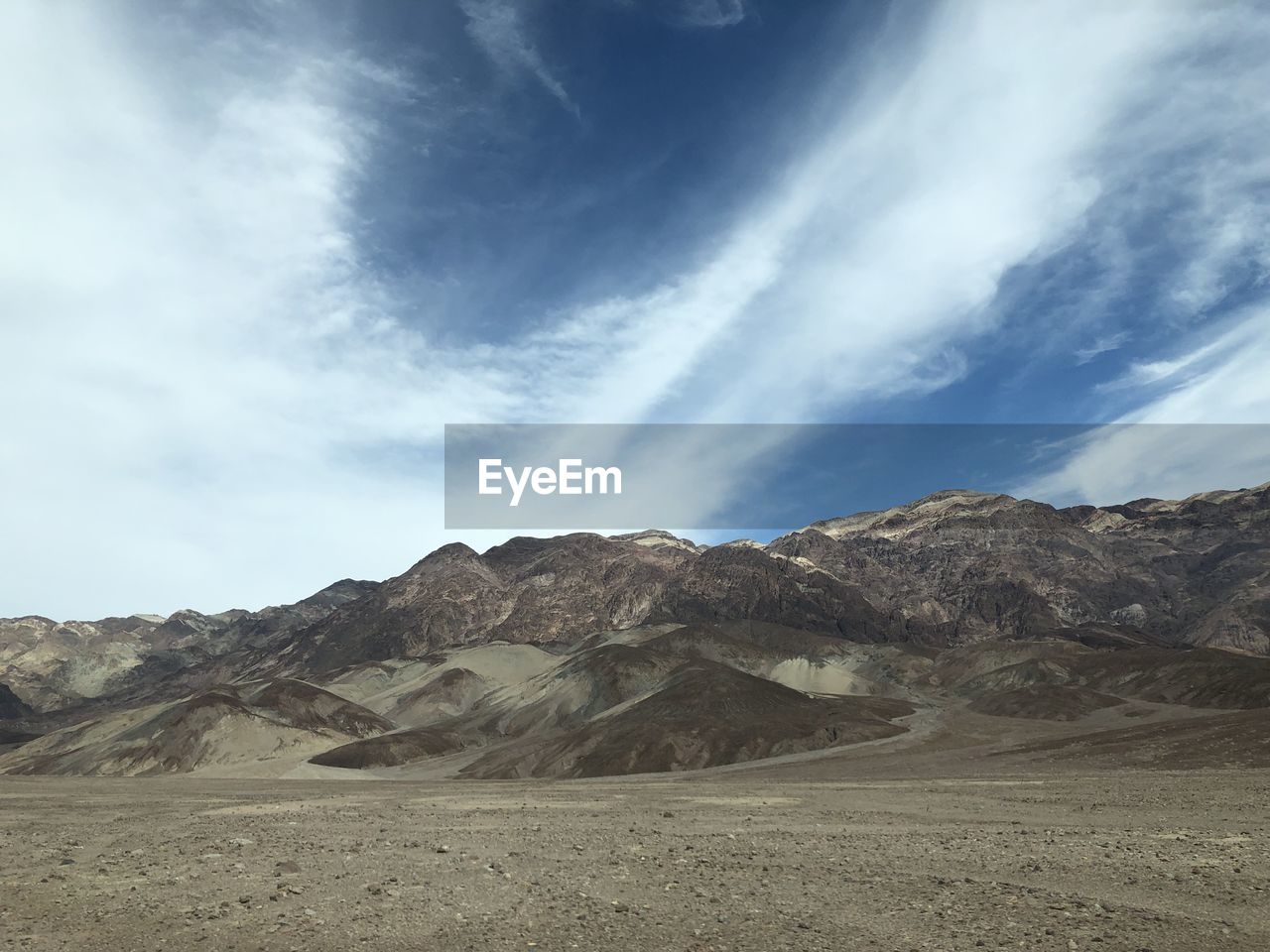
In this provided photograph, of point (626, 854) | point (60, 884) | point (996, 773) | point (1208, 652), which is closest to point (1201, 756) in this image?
point (996, 773)

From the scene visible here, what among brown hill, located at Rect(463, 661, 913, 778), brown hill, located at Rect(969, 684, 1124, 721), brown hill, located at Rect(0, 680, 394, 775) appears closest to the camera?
brown hill, located at Rect(463, 661, 913, 778)

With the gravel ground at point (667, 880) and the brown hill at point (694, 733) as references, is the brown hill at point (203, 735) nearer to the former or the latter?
the brown hill at point (694, 733)

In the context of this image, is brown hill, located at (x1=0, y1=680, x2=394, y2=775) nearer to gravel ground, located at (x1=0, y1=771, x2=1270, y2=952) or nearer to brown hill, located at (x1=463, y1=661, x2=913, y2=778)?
brown hill, located at (x1=463, y1=661, x2=913, y2=778)

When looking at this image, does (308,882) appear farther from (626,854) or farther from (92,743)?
(92,743)

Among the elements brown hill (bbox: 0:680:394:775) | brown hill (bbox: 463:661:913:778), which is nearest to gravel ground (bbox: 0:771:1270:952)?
brown hill (bbox: 463:661:913:778)

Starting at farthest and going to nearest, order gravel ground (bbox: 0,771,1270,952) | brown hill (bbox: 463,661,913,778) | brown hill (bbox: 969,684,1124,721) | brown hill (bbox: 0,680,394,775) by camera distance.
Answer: brown hill (bbox: 0,680,394,775) < brown hill (bbox: 969,684,1124,721) < brown hill (bbox: 463,661,913,778) < gravel ground (bbox: 0,771,1270,952)

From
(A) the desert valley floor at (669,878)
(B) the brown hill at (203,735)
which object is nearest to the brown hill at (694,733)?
(B) the brown hill at (203,735)
